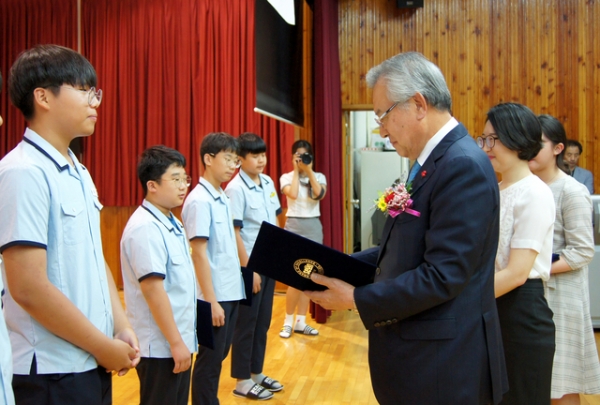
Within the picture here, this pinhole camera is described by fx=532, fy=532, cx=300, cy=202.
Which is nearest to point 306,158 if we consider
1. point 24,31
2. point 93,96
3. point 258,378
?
point 258,378

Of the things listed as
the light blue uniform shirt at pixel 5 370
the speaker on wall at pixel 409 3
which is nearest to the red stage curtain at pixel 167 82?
the speaker on wall at pixel 409 3

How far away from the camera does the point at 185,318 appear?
2.05 m

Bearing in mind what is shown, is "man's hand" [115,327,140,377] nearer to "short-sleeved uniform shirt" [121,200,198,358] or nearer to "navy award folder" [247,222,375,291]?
"navy award folder" [247,222,375,291]

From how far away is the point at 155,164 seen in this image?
214cm

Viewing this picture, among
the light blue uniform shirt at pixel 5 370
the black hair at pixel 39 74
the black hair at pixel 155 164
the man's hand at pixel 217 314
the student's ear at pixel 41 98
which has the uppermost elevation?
the black hair at pixel 39 74

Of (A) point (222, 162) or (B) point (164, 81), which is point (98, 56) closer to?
(B) point (164, 81)

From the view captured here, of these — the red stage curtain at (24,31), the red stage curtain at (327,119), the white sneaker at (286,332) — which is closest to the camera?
the white sneaker at (286,332)

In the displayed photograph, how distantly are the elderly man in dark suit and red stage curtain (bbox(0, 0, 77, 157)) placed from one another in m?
6.33

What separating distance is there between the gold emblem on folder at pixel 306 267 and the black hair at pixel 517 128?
0.85 meters

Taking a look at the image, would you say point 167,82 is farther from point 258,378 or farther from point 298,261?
point 298,261

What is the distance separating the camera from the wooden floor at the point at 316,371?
3117 mm

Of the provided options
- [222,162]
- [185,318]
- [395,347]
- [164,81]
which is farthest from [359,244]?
[395,347]

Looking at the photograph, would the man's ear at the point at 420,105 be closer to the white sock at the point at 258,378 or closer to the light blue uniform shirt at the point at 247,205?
the light blue uniform shirt at the point at 247,205

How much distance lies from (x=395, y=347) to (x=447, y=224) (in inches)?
13.4
